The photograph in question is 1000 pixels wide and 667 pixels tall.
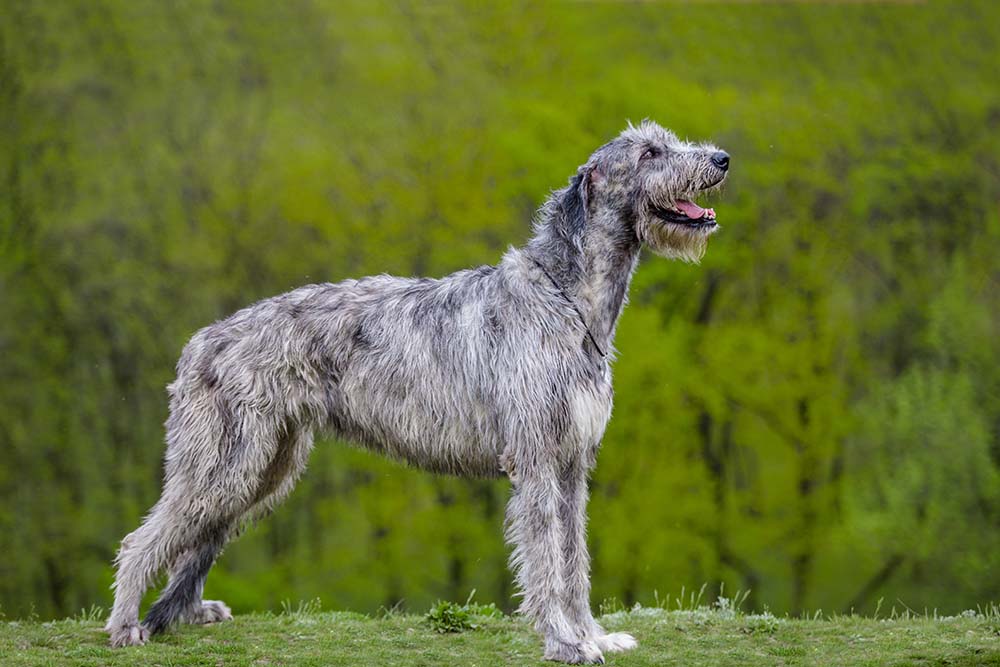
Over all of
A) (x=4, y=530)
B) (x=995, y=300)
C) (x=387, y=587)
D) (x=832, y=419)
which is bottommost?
(x=387, y=587)

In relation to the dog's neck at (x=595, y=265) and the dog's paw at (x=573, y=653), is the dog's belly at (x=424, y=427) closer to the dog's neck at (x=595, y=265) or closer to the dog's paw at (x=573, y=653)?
the dog's neck at (x=595, y=265)

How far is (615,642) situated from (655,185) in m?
2.95

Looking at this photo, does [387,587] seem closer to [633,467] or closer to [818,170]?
[633,467]

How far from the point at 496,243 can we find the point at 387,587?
7317mm

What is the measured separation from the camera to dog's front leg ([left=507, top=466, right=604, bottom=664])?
22.3ft

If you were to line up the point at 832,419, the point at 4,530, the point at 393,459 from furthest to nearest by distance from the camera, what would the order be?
the point at 832,419
the point at 4,530
the point at 393,459

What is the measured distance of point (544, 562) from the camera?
22.3 feet

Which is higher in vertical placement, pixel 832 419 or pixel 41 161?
pixel 41 161

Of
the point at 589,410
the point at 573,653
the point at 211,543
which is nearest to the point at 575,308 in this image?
the point at 589,410

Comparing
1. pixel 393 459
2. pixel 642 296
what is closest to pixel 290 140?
pixel 642 296

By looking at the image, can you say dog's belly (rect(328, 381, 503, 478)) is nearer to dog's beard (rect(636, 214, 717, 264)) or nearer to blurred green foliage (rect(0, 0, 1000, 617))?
dog's beard (rect(636, 214, 717, 264))

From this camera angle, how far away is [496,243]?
22.3 meters

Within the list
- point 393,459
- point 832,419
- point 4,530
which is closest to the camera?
point 393,459

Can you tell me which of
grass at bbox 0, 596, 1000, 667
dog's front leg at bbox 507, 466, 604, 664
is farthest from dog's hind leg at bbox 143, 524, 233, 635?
dog's front leg at bbox 507, 466, 604, 664
